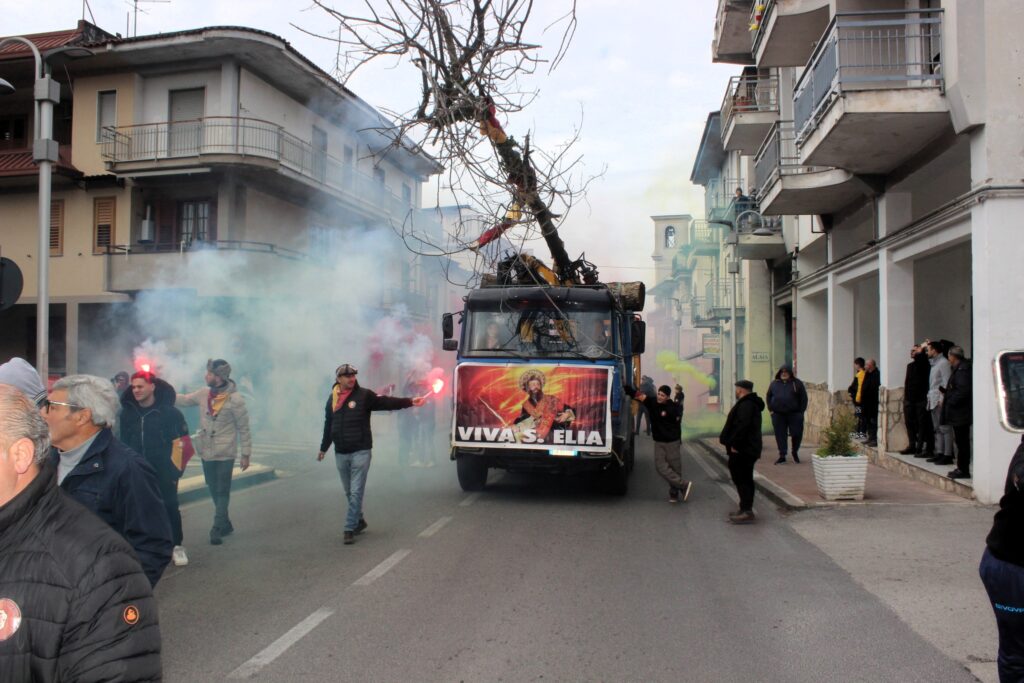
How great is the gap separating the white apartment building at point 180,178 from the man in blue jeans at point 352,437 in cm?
1075

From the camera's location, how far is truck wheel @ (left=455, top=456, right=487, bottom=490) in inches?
402

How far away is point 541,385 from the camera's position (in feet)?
31.4

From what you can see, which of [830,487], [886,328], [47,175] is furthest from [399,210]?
[830,487]

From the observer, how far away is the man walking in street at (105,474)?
295 centimetres

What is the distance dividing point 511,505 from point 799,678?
5.64 meters

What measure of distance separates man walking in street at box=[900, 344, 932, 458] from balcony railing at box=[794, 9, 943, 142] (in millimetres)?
3772

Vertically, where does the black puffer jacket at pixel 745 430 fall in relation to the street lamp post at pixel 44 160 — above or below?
below

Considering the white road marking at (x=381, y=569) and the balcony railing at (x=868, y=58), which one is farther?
the balcony railing at (x=868, y=58)

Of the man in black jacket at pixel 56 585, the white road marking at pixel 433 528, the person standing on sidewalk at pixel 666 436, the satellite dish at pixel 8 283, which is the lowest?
the white road marking at pixel 433 528

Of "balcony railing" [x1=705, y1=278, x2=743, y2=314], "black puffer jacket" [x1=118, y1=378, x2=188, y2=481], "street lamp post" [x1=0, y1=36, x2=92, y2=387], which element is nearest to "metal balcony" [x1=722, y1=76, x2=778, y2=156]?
"balcony railing" [x1=705, y1=278, x2=743, y2=314]

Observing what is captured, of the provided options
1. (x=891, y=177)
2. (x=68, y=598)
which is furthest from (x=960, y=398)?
(x=68, y=598)

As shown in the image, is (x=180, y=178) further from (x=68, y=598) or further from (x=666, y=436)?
(x=68, y=598)

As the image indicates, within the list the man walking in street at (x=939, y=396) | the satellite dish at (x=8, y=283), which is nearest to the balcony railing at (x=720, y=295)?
the man walking in street at (x=939, y=396)

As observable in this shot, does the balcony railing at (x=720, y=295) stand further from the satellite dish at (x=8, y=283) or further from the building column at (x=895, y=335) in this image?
the satellite dish at (x=8, y=283)
